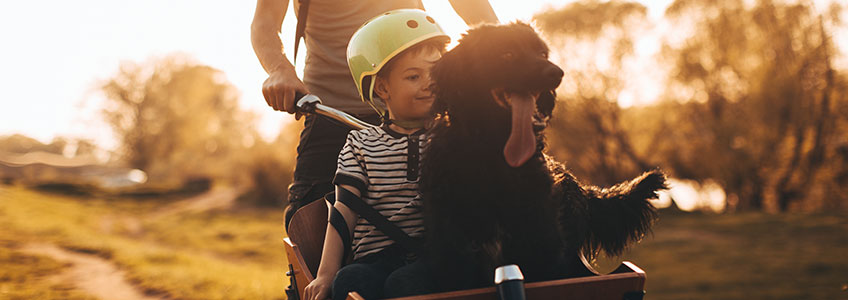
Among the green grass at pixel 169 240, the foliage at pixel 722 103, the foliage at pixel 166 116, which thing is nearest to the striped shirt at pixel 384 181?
the green grass at pixel 169 240

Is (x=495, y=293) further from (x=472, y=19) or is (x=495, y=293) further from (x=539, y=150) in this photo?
(x=472, y=19)

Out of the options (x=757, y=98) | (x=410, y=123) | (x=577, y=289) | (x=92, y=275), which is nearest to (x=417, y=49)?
(x=410, y=123)

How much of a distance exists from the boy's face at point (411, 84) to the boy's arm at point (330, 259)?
1.11 feet

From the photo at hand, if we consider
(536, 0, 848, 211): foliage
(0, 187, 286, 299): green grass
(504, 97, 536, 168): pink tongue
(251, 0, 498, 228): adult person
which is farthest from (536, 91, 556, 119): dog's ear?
(536, 0, 848, 211): foliage

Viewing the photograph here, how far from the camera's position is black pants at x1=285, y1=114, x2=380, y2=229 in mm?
2512

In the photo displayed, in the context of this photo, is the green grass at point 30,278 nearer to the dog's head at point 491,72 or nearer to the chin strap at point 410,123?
the chin strap at point 410,123

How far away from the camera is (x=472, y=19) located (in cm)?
255

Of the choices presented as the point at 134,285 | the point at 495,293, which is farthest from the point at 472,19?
the point at 134,285

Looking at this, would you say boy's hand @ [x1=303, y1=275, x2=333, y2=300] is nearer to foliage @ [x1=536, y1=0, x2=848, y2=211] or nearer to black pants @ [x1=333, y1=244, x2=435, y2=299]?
black pants @ [x1=333, y1=244, x2=435, y2=299]

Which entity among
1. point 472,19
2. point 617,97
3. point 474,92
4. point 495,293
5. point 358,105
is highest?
point 617,97

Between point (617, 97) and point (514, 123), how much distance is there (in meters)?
16.3

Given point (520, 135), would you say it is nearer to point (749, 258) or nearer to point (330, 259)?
point (330, 259)

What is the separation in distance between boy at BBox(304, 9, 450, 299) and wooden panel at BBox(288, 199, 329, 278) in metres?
0.24

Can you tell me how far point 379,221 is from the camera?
199 centimetres
